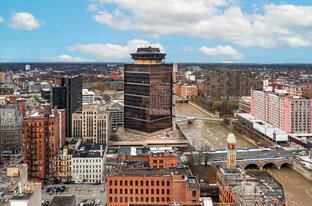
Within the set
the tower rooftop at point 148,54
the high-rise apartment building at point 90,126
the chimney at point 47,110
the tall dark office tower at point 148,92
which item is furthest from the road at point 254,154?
the chimney at point 47,110

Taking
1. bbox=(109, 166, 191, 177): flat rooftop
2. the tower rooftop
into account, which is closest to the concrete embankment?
bbox=(109, 166, 191, 177): flat rooftop

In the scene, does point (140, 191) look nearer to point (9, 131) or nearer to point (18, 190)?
point (18, 190)

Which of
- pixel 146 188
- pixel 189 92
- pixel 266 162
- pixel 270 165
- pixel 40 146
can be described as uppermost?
pixel 189 92

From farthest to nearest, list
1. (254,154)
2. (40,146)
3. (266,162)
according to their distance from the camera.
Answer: (254,154) → (266,162) → (40,146)

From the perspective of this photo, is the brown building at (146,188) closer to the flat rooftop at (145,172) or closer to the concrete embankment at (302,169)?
the flat rooftop at (145,172)

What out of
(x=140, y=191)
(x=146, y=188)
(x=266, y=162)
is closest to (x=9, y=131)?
(x=140, y=191)
